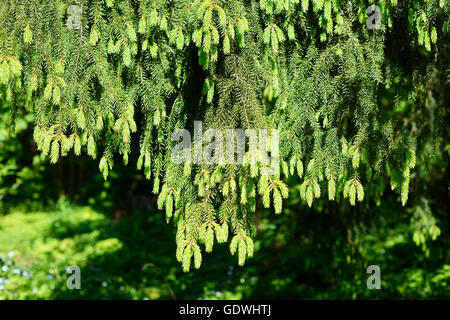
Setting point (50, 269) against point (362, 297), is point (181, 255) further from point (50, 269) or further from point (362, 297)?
point (50, 269)

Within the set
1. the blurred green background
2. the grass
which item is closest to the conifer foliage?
the blurred green background

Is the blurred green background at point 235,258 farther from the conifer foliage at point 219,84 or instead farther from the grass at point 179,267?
the conifer foliage at point 219,84

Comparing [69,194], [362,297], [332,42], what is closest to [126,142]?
[332,42]

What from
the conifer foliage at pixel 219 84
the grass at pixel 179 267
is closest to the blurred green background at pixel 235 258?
the grass at pixel 179 267

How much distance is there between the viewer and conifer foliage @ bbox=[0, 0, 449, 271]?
236 cm

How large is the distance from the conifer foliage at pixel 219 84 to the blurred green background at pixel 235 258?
88cm

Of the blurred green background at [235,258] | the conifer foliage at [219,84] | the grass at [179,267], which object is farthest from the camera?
the grass at [179,267]

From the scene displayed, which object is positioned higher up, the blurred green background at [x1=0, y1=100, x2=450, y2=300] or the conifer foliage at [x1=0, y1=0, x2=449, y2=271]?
the conifer foliage at [x1=0, y1=0, x2=449, y2=271]

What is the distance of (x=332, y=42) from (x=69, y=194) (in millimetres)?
7012

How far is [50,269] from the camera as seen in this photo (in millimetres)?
5449

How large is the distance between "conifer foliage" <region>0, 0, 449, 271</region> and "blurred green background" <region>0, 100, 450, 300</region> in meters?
0.88

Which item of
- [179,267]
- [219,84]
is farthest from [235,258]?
[219,84]

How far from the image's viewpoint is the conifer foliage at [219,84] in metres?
2.36

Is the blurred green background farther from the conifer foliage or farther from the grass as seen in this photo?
the conifer foliage
